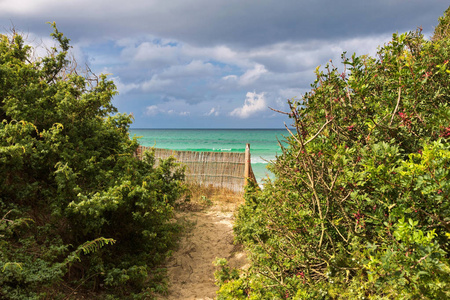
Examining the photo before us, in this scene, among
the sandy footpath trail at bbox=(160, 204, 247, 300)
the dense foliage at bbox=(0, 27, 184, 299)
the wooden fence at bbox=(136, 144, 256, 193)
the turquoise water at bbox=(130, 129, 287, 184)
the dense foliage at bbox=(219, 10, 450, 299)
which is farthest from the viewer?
the turquoise water at bbox=(130, 129, 287, 184)

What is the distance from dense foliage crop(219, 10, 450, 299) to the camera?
192cm

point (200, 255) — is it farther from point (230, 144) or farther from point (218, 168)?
point (230, 144)

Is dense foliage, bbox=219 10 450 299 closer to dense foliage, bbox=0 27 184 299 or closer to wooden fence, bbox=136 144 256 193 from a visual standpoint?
dense foliage, bbox=0 27 184 299

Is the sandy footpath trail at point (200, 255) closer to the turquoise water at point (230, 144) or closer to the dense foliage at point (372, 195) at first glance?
the dense foliage at point (372, 195)

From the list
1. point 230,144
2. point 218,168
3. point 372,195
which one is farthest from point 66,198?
point 230,144

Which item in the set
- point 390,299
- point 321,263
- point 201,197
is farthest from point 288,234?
point 201,197

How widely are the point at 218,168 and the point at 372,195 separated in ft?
26.1

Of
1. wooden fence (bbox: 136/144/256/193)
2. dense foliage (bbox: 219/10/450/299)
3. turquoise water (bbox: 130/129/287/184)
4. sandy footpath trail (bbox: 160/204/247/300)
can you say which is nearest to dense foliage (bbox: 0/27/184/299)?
sandy footpath trail (bbox: 160/204/247/300)

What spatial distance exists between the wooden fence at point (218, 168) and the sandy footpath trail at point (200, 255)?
2101 mm

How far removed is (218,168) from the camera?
34.1 feet

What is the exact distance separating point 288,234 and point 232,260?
264 cm

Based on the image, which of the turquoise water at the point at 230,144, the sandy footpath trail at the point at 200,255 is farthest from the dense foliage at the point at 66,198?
the turquoise water at the point at 230,144

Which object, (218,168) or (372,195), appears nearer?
(372,195)

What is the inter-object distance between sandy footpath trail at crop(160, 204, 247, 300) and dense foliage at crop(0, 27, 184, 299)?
385 mm
